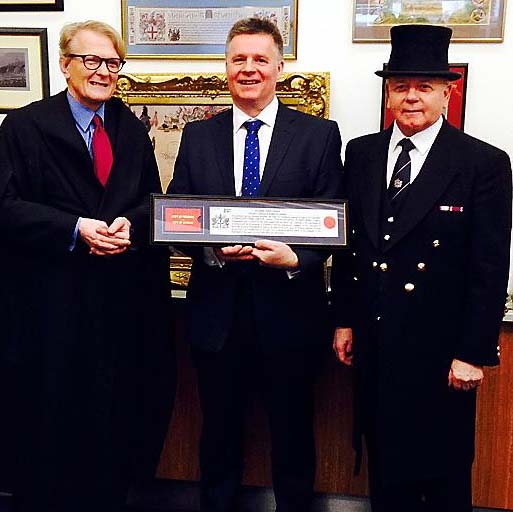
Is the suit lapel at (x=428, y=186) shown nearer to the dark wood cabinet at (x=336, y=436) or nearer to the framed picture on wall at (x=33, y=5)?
the dark wood cabinet at (x=336, y=436)

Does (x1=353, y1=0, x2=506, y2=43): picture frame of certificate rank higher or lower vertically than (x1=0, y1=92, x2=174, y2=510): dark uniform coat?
higher

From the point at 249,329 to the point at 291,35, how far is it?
971mm

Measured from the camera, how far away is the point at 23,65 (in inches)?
91.4

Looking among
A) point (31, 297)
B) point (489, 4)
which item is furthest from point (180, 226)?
point (489, 4)

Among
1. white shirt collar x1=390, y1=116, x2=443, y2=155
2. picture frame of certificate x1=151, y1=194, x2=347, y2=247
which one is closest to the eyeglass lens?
picture frame of certificate x1=151, y1=194, x2=347, y2=247

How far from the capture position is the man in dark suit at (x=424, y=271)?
5.20ft

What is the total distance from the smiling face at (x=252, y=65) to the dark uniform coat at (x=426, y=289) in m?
0.28

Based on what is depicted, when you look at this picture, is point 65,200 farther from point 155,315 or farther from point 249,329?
point 249,329

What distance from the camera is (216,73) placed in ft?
7.29

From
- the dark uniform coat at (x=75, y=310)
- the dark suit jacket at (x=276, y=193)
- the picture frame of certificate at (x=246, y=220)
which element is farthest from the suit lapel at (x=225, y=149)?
the dark uniform coat at (x=75, y=310)

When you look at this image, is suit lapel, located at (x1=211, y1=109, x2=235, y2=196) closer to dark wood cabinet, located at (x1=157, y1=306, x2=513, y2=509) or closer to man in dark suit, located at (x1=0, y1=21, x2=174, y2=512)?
man in dark suit, located at (x1=0, y1=21, x2=174, y2=512)

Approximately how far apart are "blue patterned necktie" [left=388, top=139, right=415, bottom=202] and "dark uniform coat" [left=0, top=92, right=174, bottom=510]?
2.08 feet

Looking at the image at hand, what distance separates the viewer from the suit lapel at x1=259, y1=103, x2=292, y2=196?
1.73 m

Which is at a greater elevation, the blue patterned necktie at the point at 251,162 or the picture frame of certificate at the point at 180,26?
the picture frame of certificate at the point at 180,26
